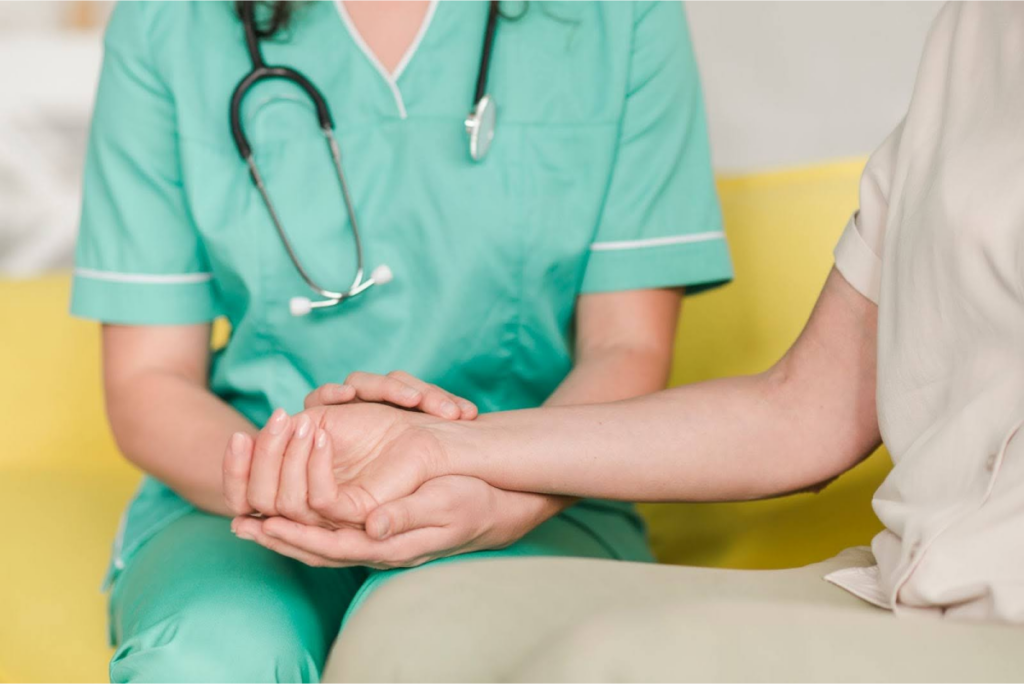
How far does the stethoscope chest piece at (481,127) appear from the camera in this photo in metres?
1.01

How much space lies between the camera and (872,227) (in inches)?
31.9

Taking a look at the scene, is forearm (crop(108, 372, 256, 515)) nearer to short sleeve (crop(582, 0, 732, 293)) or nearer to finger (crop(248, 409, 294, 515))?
finger (crop(248, 409, 294, 515))

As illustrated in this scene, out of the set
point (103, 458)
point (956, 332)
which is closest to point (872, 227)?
point (956, 332)

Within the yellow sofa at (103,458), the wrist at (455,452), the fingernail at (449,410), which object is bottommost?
the yellow sofa at (103,458)

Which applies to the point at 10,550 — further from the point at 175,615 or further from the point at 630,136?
the point at 630,136

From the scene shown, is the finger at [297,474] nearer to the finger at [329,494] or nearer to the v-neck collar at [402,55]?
the finger at [329,494]

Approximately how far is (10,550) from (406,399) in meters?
0.58

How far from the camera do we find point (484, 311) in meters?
1.05

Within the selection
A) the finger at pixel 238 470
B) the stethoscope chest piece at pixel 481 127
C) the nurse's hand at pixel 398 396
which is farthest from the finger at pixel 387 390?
the stethoscope chest piece at pixel 481 127

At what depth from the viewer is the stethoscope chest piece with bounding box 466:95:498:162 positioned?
101 cm

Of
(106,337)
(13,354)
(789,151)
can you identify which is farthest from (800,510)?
(13,354)

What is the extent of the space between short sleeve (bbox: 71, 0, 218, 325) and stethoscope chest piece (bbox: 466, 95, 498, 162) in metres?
0.28

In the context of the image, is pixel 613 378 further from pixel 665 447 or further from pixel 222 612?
pixel 222 612

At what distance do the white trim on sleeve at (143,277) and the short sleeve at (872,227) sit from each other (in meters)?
0.61
